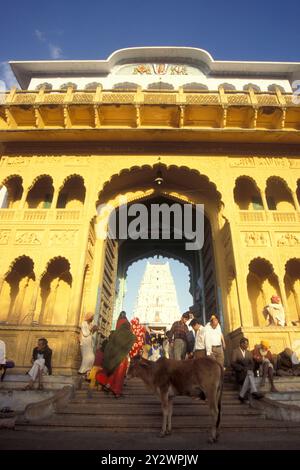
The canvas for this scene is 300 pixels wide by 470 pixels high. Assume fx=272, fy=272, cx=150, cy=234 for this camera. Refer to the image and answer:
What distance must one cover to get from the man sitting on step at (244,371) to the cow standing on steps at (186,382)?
1978 millimetres

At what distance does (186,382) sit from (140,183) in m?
8.60

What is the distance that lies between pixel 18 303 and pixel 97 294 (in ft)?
8.59

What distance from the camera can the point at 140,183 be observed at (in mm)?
11297

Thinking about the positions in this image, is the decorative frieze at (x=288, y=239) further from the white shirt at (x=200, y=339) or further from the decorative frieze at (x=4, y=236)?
the decorative frieze at (x=4, y=236)

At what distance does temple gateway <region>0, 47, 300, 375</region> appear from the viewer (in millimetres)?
8914

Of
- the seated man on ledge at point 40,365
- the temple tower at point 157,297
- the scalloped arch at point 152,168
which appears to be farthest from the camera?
the temple tower at point 157,297

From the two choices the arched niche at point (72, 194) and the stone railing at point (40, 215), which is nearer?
the stone railing at point (40, 215)

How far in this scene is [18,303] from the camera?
9109 millimetres

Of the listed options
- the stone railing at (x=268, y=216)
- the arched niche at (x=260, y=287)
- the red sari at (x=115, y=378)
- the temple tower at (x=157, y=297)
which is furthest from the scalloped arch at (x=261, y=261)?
the temple tower at (x=157, y=297)

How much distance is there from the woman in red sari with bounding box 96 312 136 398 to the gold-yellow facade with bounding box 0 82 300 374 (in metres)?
2.99

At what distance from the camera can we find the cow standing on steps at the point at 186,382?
12.1 feet

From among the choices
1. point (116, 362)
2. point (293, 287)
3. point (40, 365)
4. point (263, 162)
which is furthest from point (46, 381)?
point (263, 162)

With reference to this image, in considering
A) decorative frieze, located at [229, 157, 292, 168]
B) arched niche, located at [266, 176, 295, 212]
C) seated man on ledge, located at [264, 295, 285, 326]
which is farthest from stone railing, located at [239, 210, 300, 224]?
seated man on ledge, located at [264, 295, 285, 326]
